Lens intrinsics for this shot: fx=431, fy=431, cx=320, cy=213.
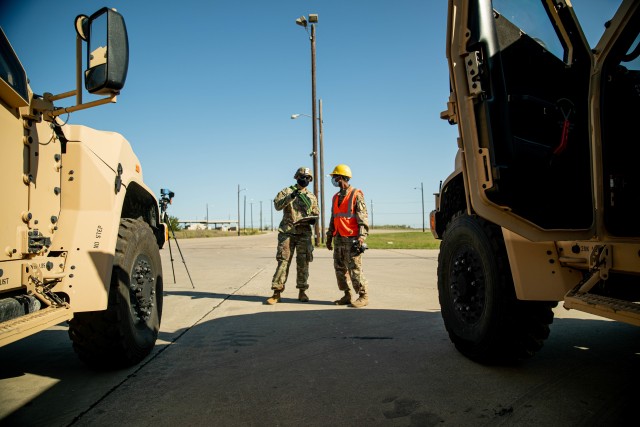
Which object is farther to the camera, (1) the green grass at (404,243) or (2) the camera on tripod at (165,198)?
(1) the green grass at (404,243)

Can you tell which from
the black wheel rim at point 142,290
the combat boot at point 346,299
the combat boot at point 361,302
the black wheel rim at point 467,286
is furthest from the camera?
the combat boot at point 346,299

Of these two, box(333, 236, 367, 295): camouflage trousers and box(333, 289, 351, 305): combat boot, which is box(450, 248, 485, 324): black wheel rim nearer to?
box(333, 236, 367, 295): camouflage trousers

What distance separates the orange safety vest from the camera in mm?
6055

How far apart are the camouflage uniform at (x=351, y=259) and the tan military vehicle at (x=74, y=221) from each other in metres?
3.08

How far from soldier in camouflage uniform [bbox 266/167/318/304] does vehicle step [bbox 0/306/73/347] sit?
417 cm

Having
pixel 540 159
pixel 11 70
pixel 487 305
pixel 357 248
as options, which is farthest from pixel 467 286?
pixel 11 70

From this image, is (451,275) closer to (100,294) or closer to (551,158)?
(551,158)

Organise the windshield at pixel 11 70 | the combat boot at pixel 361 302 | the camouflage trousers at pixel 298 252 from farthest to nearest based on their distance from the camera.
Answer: the camouflage trousers at pixel 298 252
the combat boot at pixel 361 302
the windshield at pixel 11 70

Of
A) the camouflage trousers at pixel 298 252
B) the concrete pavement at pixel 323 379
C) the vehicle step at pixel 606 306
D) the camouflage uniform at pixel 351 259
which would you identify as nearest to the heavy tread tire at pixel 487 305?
the concrete pavement at pixel 323 379

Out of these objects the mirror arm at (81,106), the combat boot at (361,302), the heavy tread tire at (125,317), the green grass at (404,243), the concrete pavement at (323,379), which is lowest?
the green grass at (404,243)

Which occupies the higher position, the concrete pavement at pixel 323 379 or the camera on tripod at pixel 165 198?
the camera on tripod at pixel 165 198

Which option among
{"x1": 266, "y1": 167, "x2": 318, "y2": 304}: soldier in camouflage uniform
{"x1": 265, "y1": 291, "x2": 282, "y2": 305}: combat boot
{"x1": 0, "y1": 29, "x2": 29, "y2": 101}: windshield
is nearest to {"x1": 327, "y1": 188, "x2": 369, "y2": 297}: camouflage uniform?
{"x1": 266, "y1": 167, "x2": 318, "y2": 304}: soldier in camouflage uniform

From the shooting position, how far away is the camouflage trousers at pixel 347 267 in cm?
589

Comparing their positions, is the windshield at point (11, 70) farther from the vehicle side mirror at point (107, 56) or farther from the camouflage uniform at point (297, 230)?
the camouflage uniform at point (297, 230)
